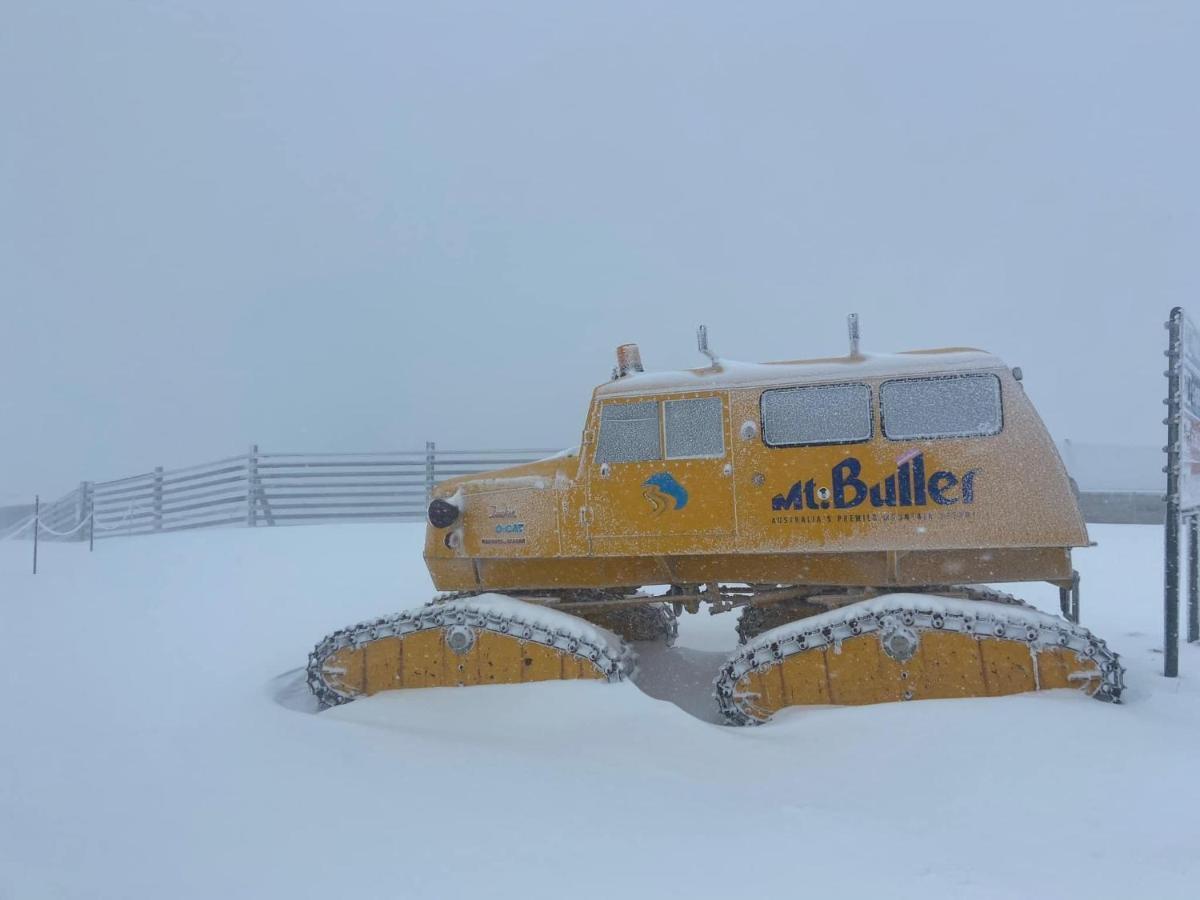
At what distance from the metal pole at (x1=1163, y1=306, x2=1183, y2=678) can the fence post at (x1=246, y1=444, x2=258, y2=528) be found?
16364mm

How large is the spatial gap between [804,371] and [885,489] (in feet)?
3.56

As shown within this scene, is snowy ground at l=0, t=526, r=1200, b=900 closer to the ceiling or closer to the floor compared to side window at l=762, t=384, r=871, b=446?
closer to the floor

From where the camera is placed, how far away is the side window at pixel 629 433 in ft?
20.3

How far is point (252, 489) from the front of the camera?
56.9ft

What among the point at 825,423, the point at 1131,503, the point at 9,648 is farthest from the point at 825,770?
the point at 1131,503

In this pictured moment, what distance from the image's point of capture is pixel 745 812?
3932 mm

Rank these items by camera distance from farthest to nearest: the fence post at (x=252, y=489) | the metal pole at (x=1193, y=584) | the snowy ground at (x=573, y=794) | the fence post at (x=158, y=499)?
the fence post at (x=158, y=499) → the fence post at (x=252, y=489) → the metal pole at (x=1193, y=584) → the snowy ground at (x=573, y=794)

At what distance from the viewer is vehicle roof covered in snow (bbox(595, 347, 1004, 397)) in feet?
19.1

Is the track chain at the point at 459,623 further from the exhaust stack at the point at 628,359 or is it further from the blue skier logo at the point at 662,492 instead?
the exhaust stack at the point at 628,359

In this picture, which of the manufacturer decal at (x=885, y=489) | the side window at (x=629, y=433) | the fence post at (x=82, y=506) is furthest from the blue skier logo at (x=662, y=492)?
the fence post at (x=82, y=506)

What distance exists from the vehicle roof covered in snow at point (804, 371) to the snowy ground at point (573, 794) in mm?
2367

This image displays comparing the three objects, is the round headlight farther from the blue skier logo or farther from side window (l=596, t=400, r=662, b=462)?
the blue skier logo

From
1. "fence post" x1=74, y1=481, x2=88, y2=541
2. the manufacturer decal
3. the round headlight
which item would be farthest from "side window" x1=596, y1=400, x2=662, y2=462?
"fence post" x1=74, y1=481, x2=88, y2=541

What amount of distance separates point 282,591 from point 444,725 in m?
6.50
